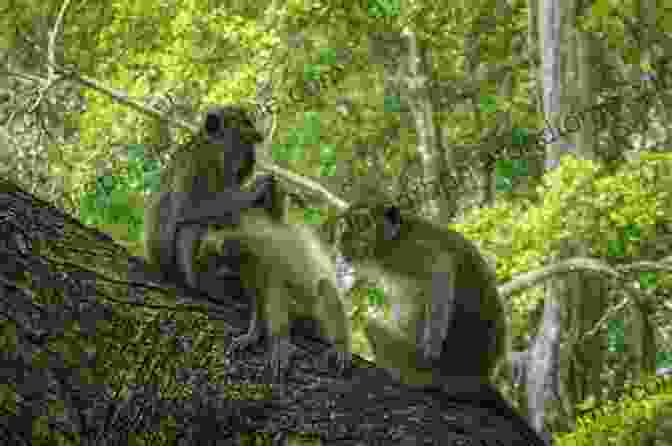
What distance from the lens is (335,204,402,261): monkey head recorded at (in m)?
4.12

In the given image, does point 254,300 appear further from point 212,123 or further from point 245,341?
point 212,123

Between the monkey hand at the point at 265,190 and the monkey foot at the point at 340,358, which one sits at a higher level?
the monkey hand at the point at 265,190

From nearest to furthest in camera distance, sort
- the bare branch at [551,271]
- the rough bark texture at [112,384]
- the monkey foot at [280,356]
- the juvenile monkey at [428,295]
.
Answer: the rough bark texture at [112,384] < the monkey foot at [280,356] < the juvenile monkey at [428,295] < the bare branch at [551,271]

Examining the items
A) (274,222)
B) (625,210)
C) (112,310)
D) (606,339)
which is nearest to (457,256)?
(274,222)

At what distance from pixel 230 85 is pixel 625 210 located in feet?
9.27

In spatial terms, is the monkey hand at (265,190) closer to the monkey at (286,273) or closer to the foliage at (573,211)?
the monkey at (286,273)

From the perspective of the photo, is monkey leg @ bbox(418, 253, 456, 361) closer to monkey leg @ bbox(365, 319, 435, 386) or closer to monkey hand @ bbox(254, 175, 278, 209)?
monkey leg @ bbox(365, 319, 435, 386)

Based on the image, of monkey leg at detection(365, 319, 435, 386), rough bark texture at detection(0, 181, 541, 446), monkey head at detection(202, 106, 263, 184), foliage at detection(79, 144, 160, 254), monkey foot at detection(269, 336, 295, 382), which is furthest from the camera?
foliage at detection(79, 144, 160, 254)

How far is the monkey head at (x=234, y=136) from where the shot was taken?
3.73m

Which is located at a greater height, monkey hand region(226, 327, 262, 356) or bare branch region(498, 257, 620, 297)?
bare branch region(498, 257, 620, 297)

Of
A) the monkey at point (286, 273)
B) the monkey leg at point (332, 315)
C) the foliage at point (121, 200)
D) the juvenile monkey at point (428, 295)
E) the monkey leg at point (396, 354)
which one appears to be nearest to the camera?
the monkey at point (286, 273)

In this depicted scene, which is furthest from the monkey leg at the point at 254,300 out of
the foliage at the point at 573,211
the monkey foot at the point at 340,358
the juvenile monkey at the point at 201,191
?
the foliage at the point at 573,211

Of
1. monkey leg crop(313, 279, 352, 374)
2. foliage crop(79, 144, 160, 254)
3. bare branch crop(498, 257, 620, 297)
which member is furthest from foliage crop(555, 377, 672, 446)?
foliage crop(79, 144, 160, 254)

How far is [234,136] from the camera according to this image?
12.3 ft
